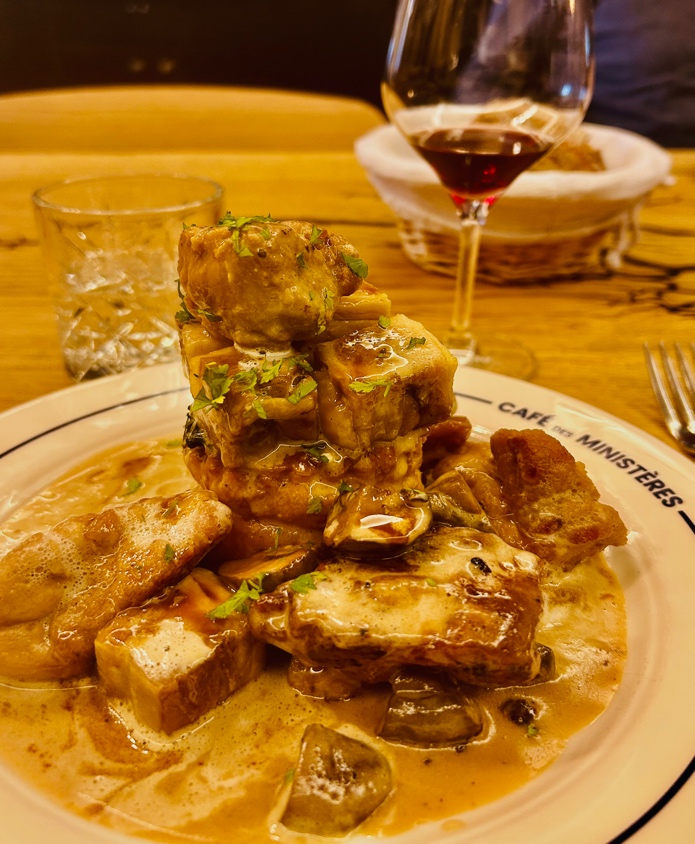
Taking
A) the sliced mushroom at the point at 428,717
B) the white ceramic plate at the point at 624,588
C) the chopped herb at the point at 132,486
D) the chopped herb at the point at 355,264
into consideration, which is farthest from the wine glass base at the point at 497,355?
the sliced mushroom at the point at 428,717

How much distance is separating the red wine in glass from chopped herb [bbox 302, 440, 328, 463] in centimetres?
151

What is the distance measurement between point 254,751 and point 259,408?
693 millimetres

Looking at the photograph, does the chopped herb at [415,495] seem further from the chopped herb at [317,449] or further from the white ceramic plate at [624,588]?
the white ceramic plate at [624,588]

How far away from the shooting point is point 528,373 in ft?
9.86

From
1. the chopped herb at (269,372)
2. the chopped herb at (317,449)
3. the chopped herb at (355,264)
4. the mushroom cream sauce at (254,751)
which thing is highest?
the chopped herb at (355,264)

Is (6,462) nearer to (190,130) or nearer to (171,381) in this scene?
(171,381)

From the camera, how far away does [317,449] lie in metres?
1.79

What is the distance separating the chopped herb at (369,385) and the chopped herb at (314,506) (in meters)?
0.28

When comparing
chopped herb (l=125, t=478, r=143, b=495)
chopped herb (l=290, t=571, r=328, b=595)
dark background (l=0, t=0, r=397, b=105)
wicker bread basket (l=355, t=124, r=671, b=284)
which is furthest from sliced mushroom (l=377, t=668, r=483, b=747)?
dark background (l=0, t=0, r=397, b=105)

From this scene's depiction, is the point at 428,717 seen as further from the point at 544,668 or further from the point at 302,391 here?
the point at 302,391

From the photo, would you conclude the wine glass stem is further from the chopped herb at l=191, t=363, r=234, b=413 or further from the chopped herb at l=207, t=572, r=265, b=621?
the chopped herb at l=207, t=572, r=265, b=621

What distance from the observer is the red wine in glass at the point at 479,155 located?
2764mm

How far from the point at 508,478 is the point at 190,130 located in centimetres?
455

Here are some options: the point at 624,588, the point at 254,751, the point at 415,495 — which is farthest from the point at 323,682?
the point at 624,588
